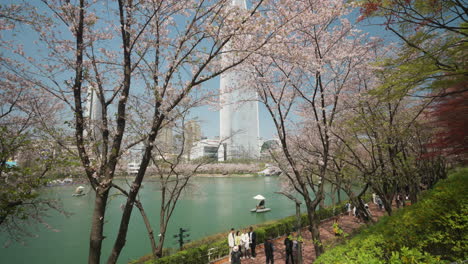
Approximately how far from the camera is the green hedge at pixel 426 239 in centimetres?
248

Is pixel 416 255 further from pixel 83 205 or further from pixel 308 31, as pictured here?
pixel 83 205

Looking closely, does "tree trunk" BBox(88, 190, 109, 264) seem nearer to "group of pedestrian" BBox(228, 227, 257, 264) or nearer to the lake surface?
the lake surface

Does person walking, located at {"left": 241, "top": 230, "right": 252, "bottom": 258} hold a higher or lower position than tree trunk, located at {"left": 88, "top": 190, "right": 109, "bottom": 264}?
lower

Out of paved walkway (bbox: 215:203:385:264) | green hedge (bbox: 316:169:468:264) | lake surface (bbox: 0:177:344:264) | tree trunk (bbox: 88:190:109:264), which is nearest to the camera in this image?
green hedge (bbox: 316:169:468:264)

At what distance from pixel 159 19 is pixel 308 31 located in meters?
3.55

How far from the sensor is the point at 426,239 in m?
2.90

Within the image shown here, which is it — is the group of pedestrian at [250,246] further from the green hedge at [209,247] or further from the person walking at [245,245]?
the green hedge at [209,247]

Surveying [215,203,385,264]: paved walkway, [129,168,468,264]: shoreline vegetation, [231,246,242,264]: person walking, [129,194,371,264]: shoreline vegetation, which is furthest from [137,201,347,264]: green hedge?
[129,168,468,264]: shoreline vegetation

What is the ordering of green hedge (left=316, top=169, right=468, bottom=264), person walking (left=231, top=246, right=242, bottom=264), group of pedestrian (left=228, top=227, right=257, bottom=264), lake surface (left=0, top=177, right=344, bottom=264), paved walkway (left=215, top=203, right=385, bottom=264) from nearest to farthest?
green hedge (left=316, top=169, right=468, bottom=264)
person walking (left=231, top=246, right=242, bottom=264)
group of pedestrian (left=228, top=227, right=257, bottom=264)
paved walkway (left=215, top=203, right=385, bottom=264)
lake surface (left=0, top=177, right=344, bottom=264)

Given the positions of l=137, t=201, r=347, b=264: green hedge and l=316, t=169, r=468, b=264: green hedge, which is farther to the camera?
l=137, t=201, r=347, b=264: green hedge

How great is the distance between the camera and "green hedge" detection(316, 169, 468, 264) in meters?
2.48

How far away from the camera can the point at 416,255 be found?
93.4 inches

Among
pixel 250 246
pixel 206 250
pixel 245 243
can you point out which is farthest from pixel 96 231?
pixel 250 246

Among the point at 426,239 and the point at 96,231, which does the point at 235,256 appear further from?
the point at 426,239
